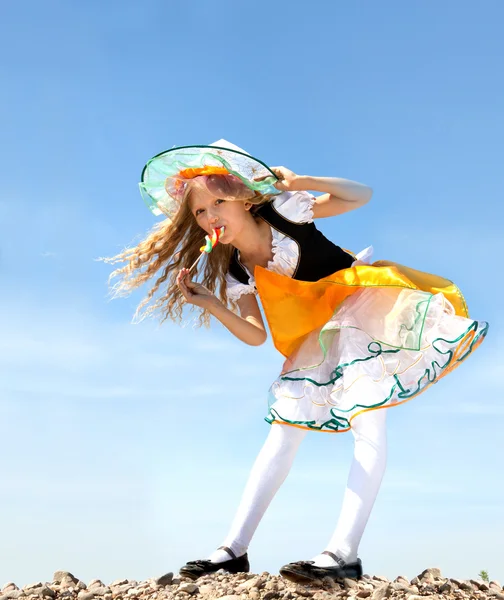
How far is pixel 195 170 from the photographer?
3.92 metres

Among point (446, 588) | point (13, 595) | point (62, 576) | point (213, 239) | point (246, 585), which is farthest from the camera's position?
point (62, 576)

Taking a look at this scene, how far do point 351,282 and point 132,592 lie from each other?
1926 millimetres

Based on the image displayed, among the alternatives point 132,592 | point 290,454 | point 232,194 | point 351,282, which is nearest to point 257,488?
point 290,454

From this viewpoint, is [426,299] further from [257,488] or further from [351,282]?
[257,488]

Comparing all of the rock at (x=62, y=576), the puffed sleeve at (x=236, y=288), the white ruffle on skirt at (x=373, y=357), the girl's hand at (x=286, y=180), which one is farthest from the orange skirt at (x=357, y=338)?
the rock at (x=62, y=576)

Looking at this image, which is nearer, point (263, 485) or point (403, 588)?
point (403, 588)

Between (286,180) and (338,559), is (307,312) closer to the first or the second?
(286,180)

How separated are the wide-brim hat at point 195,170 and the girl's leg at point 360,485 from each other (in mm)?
1336

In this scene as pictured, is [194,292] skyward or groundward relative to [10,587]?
skyward

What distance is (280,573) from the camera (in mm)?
3223

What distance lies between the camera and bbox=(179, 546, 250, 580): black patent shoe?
358 cm

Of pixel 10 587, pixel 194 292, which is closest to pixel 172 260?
pixel 194 292

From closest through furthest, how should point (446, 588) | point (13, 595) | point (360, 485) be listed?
point (360, 485) → point (446, 588) → point (13, 595)

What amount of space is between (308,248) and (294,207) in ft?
0.77
